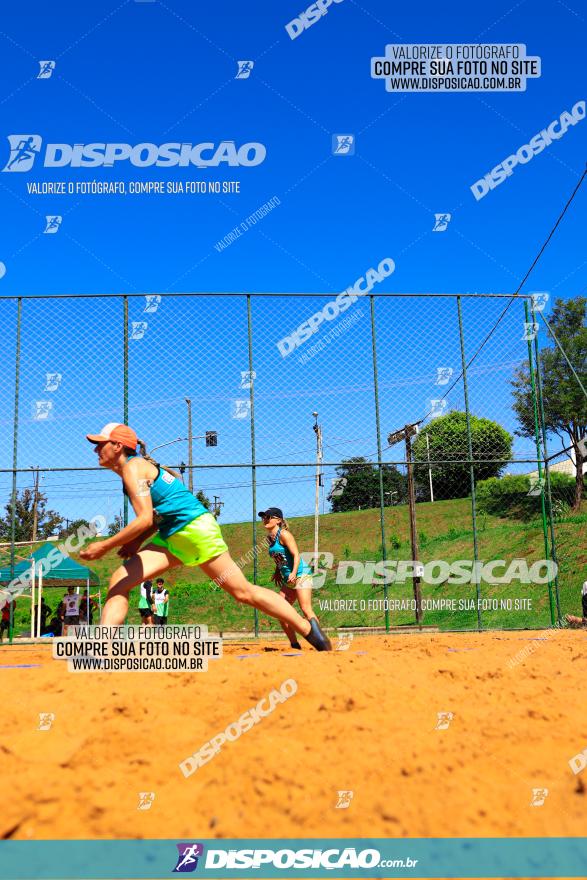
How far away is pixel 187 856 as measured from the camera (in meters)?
2.32

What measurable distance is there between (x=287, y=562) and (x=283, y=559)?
0.07 meters

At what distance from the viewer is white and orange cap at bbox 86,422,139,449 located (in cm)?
505

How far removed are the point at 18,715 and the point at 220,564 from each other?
6.52 ft

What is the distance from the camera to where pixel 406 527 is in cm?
2922

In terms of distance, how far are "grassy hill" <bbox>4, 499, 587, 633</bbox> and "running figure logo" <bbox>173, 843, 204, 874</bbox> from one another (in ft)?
46.2

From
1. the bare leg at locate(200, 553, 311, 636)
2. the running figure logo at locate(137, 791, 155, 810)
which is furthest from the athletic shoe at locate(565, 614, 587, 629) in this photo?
the running figure logo at locate(137, 791, 155, 810)

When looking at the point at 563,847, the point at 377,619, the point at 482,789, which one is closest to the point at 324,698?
the point at 482,789

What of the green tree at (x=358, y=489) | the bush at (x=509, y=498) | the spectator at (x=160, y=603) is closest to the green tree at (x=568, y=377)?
the bush at (x=509, y=498)

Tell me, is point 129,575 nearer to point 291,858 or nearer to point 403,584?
point 291,858

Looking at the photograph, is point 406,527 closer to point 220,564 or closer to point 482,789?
point 220,564

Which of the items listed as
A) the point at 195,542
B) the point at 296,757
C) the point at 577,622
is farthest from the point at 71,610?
the point at 296,757

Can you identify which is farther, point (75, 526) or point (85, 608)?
point (85, 608)

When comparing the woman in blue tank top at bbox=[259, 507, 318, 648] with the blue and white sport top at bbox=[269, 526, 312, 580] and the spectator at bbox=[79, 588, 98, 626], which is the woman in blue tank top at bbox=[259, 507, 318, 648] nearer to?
the blue and white sport top at bbox=[269, 526, 312, 580]

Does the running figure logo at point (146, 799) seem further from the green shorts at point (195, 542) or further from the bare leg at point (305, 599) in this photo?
the bare leg at point (305, 599)
